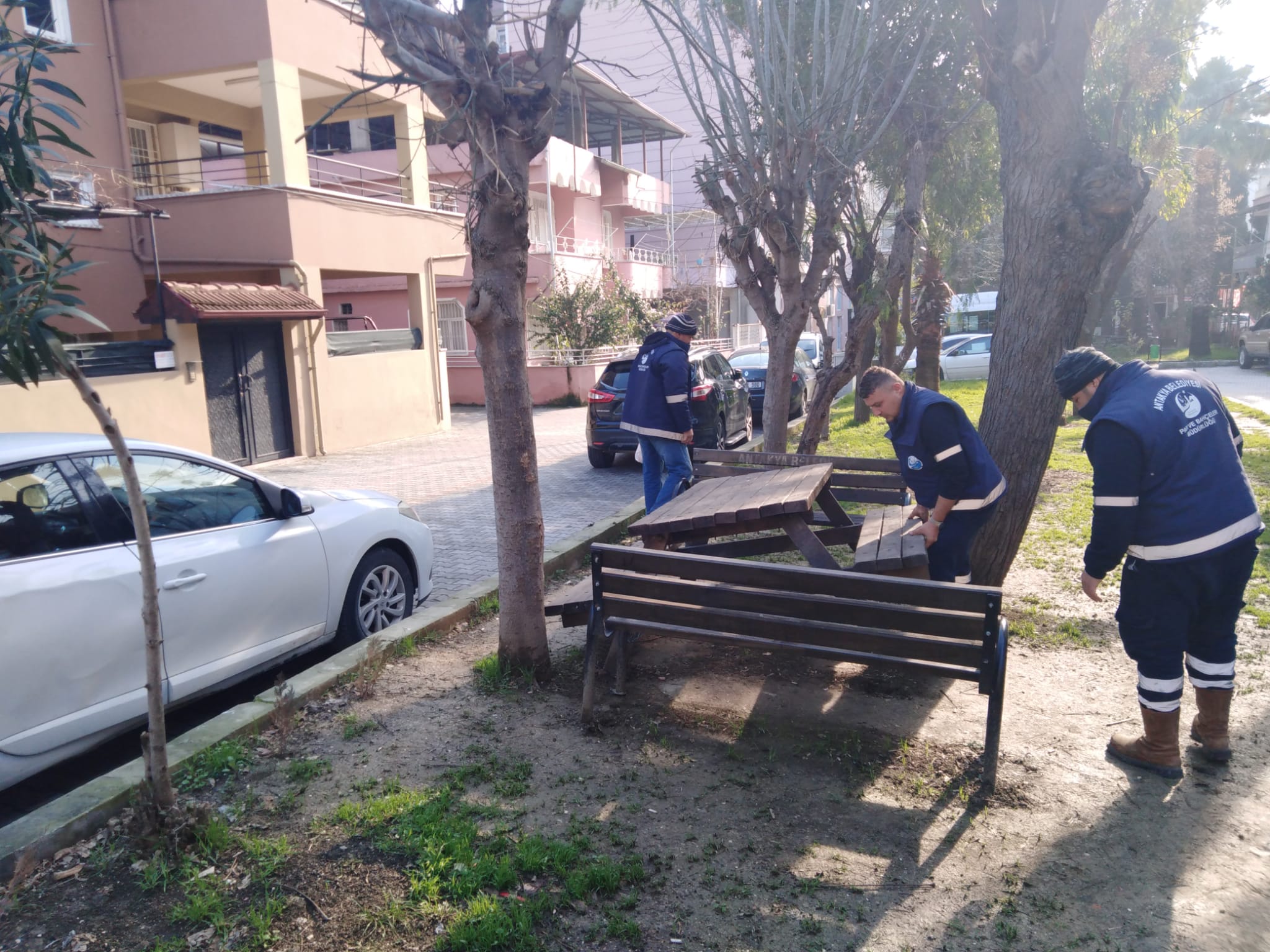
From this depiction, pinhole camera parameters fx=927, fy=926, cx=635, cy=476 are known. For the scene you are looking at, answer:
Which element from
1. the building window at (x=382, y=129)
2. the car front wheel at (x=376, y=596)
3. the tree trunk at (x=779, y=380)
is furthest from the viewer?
the building window at (x=382, y=129)

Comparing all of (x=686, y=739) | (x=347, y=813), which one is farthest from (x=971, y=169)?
(x=347, y=813)

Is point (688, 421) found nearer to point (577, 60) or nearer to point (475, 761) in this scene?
point (577, 60)

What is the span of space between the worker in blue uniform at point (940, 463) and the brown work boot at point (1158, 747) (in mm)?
1266

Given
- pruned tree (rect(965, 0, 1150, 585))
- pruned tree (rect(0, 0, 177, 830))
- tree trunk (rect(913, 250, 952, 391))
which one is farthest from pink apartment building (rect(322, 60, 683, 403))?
pruned tree (rect(0, 0, 177, 830))

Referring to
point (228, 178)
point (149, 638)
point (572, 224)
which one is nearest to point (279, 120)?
point (228, 178)

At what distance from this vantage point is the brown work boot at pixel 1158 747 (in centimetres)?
384

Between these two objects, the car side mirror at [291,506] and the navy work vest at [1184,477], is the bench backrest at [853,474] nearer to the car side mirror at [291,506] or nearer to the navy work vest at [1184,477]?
the navy work vest at [1184,477]

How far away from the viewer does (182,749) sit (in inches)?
158

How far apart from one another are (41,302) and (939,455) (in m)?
3.90

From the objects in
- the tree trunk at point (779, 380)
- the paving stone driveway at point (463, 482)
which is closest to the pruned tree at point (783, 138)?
the tree trunk at point (779, 380)

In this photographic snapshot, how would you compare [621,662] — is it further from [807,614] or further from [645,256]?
[645,256]

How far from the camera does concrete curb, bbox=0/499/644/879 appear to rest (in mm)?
3312

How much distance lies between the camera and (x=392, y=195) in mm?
18594

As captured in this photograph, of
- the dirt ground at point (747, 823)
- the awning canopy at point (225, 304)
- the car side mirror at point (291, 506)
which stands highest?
the awning canopy at point (225, 304)
